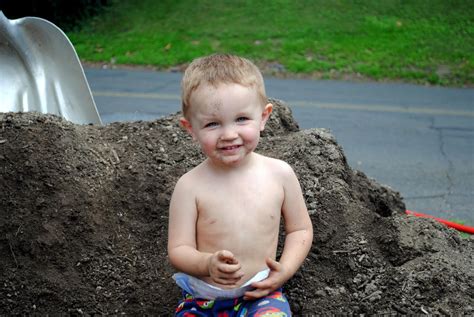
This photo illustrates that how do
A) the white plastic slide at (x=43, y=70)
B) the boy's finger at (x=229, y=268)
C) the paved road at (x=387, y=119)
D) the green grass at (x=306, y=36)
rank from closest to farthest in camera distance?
the boy's finger at (x=229, y=268) → the white plastic slide at (x=43, y=70) → the paved road at (x=387, y=119) → the green grass at (x=306, y=36)

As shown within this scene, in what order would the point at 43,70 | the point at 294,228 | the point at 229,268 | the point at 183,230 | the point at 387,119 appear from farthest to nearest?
the point at 387,119 < the point at 43,70 < the point at 294,228 < the point at 183,230 < the point at 229,268

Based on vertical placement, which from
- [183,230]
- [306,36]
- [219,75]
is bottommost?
[306,36]

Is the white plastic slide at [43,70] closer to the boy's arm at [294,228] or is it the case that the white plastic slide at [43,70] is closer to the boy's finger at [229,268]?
the boy's arm at [294,228]

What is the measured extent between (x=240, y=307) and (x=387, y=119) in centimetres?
526

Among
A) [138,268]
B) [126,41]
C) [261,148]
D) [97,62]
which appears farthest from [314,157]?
[126,41]

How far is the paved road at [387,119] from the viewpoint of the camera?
508 centimetres

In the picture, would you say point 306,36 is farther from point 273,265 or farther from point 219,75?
point 273,265

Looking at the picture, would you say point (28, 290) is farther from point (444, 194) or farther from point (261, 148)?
point (444, 194)

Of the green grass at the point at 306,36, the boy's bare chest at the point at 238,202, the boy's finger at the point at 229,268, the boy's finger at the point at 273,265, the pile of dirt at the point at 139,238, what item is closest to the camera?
the boy's finger at the point at 229,268

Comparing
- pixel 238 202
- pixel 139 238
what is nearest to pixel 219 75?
pixel 238 202

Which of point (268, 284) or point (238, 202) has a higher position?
point (238, 202)

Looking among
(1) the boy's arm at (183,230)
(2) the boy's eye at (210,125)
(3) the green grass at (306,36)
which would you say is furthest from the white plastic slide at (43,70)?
(3) the green grass at (306,36)

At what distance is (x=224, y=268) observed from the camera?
6.14ft

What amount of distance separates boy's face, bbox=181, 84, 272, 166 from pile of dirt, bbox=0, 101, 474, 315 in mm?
741
